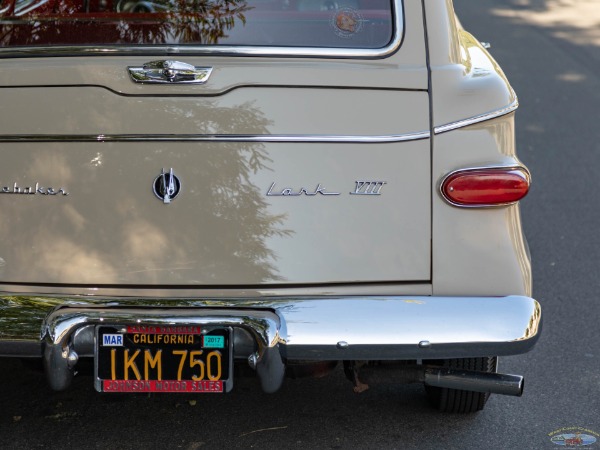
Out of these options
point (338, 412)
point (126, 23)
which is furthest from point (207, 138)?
point (338, 412)

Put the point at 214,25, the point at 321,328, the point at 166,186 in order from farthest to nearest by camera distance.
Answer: the point at 214,25 → the point at 166,186 → the point at 321,328

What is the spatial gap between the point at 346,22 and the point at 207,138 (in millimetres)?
714

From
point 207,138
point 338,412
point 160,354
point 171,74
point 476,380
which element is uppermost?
point 171,74

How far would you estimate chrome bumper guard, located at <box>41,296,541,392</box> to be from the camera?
3.13 metres

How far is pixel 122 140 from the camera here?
3248 millimetres

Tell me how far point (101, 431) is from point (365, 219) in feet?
4.57

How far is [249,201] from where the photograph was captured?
3252 mm

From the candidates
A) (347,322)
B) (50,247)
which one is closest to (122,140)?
(50,247)

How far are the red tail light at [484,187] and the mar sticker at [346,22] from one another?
639mm

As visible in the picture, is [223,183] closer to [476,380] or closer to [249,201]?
[249,201]

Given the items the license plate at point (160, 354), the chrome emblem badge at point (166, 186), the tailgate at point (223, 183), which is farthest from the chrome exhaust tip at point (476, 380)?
the chrome emblem badge at point (166, 186)

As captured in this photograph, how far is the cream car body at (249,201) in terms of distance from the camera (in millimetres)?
3236

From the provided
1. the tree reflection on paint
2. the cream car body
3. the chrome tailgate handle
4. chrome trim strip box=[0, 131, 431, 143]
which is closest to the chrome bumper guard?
the cream car body

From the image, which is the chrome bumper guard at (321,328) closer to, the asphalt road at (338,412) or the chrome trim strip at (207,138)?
the chrome trim strip at (207,138)
